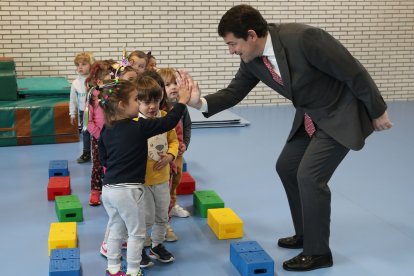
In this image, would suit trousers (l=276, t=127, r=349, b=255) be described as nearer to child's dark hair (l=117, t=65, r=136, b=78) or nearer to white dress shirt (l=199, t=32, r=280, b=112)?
white dress shirt (l=199, t=32, r=280, b=112)

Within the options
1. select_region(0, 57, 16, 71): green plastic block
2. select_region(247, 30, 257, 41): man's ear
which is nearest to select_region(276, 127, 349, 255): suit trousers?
select_region(247, 30, 257, 41): man's ear

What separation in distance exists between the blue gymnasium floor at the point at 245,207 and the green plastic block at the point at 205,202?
4.4 inches

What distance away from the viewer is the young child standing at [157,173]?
3385 millimetres

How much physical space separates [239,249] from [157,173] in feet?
2.45

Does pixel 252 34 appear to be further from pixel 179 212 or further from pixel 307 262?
pixel 179 212

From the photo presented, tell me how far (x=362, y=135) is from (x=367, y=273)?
3.03ft

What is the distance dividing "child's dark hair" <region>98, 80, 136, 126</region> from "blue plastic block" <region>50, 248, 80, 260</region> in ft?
3.10

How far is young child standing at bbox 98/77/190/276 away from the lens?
10.3ft

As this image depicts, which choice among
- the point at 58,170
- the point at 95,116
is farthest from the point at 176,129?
the point at 58,170

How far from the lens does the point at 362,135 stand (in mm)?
3359

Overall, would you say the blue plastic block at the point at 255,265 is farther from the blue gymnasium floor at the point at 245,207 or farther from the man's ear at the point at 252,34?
the man's ear at the point at 252,34

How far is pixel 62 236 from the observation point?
3.87 m

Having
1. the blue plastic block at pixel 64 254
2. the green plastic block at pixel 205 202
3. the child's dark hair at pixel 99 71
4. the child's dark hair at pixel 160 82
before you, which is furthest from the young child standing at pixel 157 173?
the child's dark hair at pixel 99 71

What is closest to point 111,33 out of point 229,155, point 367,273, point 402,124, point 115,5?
point 115,5
